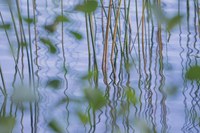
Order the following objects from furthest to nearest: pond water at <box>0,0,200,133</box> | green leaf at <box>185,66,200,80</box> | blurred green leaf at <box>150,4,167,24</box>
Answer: pond water at <box>0,0,200,133</box>, green leaf at <box>185,66,200,80</box>, blurred green leaf at <box>150,4,167,24</box>

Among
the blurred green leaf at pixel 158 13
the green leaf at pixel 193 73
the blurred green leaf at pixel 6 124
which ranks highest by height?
the blurred green leaf at pixel 158 13

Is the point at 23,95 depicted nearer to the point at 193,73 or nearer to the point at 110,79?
the point at 193,73

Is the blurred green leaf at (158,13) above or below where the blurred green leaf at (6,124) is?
above

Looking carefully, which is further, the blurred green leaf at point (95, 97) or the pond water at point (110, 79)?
the pond water at point (110, 79)

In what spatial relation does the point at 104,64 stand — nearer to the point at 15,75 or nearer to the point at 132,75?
the point at 132,75

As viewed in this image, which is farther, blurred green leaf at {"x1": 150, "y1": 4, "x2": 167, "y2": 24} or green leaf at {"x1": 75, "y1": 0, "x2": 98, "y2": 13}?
green leaf at {"x1": 75, "y1": 0, "x2": 98, "y2": 13}

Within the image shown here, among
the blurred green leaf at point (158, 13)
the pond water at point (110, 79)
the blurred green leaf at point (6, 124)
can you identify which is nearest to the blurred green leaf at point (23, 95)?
the blurred green leaf at point (6, 124)

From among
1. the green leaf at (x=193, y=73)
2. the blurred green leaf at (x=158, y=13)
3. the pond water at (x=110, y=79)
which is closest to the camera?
the blurred green leaf at (x=158, y=13)

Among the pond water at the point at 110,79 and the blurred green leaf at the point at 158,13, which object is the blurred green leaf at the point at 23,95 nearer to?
the blurred green leaf at the point at 158,13

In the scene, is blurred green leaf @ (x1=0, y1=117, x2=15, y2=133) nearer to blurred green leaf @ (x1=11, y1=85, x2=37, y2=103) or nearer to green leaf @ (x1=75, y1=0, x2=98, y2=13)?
blurred green leaf @ (x1=11, y1=85, x2=37, y2=103)

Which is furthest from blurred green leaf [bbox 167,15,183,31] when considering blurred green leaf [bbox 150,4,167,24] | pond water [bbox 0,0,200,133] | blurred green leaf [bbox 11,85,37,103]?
pond water [bbox 0,0,200,133]

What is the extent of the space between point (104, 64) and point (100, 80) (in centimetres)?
8

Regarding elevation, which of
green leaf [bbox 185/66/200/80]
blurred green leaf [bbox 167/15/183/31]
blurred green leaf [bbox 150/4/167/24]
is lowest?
green leaf [bbox 185/66/200/80]

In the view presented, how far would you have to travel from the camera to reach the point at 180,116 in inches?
92.4
